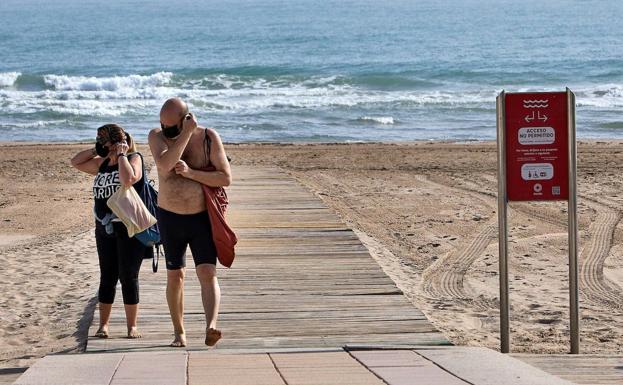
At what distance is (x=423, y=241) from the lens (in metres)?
13.4

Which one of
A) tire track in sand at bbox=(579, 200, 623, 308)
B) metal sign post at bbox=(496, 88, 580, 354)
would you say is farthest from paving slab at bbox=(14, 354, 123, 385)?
tire track in sand at bbox=(579, 200, 623, 308)

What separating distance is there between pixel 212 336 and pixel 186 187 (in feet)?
3.04

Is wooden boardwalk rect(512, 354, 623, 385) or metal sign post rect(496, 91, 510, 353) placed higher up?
metal sign post rect(496, 91, 510, 353)

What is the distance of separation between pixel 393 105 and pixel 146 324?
28.6 metres

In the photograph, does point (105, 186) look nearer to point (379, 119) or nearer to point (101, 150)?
point (101, 150)

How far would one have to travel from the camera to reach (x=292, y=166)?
21344 millimetres

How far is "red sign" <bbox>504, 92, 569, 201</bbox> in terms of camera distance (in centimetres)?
737

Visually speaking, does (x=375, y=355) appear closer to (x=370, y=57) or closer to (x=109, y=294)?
(x=109, y=294)

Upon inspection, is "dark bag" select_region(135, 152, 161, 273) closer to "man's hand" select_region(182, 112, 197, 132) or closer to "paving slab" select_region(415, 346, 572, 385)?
"man's hand" select_region(182, 112, 197, 132)

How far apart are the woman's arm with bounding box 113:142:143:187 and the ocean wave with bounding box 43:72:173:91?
37.6m

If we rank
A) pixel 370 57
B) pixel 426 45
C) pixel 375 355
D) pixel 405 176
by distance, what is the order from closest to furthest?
pixel 375 355
pixel 405 176
pixel 370 57
pixel 426 45

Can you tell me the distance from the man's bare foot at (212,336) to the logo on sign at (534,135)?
237 cm

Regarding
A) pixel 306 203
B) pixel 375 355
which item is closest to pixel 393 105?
pixel 306 203

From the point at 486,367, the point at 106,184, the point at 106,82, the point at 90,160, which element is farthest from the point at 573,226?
the point at 106,82
